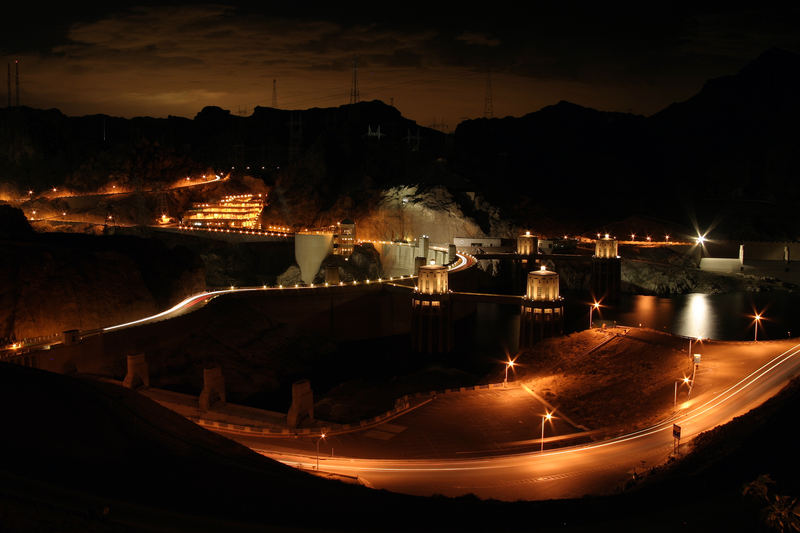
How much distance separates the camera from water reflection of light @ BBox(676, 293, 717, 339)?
65375 millimetres

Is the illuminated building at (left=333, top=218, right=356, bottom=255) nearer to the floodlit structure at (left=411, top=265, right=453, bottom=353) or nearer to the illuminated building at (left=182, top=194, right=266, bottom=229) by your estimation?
the illuminated building at (left=182, top=194, right=266, bottom=229)

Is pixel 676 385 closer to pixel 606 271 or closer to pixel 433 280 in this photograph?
pixel 433 280

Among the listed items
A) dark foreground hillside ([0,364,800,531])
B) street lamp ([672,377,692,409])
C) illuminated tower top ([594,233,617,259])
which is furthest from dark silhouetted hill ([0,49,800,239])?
dark foreground hillside ([0,364,800,531])

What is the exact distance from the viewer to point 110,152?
373 feet

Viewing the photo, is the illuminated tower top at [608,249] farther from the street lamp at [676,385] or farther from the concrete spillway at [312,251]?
the street lamp at [676,385]

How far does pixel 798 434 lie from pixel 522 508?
964 centimetres

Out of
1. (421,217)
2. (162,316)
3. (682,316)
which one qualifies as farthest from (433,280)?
(421,217)

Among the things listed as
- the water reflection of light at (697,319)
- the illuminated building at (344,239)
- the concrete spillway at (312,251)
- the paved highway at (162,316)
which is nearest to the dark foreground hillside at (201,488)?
the paved highway at (162,316)

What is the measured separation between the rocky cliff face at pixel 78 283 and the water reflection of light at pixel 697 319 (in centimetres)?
4974

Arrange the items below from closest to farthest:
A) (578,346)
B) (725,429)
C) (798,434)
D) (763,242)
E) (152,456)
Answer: (152,456), (798,434), (725,429), (578,346), (763,242)

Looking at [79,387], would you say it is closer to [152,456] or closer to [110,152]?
[152,456]

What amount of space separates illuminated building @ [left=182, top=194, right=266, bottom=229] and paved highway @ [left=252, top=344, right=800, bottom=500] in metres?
83.2

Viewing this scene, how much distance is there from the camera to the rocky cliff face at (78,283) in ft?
142

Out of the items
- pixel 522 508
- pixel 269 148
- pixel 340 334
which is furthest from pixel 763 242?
pixel 269 148
